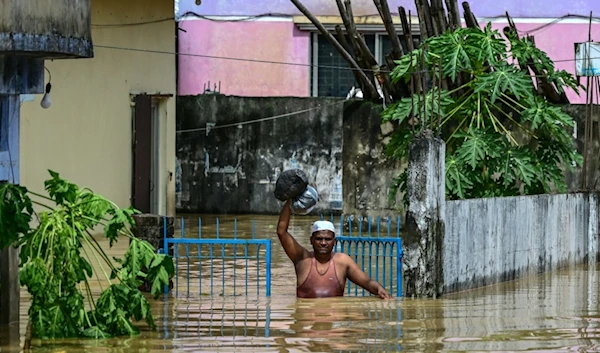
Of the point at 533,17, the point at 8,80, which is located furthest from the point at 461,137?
the point at 533,17

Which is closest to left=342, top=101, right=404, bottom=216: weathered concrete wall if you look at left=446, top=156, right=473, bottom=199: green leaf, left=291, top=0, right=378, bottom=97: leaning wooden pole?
left=291, top=0, right=378, bottom=97: leaning wooden pole

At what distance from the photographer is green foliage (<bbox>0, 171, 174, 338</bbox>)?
34.1 ft

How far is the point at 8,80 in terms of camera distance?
1145cm

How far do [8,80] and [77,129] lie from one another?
8.01 meters

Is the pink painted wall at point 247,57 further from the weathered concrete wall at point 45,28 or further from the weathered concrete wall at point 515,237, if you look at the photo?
the weathered concrete wall at point 45,28

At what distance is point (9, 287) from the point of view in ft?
38.5

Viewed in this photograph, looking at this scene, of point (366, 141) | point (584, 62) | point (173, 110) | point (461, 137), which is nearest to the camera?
point (461, 137)

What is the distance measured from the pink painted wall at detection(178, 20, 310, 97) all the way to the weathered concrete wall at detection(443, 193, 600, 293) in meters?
11.2

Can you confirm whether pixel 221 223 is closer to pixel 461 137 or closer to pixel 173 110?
pixel 173 110

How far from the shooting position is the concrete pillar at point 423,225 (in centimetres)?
1345

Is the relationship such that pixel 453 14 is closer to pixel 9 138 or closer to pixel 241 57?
pixel 241 57

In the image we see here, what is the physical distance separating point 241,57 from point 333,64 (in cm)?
198

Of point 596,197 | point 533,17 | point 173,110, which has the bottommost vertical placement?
point 596,197

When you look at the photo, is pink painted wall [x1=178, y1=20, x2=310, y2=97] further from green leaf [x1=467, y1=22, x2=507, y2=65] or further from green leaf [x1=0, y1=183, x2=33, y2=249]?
green leaf [x1=0, y1=183, x2=33, y2=249]
